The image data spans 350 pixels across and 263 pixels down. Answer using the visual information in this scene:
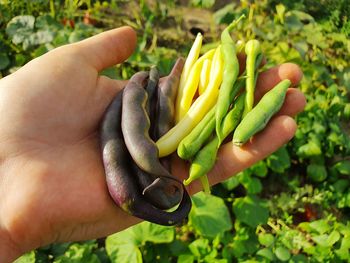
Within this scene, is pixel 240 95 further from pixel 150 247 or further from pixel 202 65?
pixel 150 247

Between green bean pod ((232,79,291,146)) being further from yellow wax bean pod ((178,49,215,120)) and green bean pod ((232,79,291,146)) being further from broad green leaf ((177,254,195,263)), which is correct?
broad green leaf ((177,254,195,263))

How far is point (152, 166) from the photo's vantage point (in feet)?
9.39

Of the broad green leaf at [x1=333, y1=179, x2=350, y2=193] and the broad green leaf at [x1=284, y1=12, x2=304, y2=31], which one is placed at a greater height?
the broad green leaf at [x1=284, y1=12, x2=304, y2=31]

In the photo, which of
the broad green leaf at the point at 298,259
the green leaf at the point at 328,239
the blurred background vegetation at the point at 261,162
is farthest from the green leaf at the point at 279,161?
the broad green leaf at the point at 298,259

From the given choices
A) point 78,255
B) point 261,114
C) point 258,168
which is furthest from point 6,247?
point 258,168

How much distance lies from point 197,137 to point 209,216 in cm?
101

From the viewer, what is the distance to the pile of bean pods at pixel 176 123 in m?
2.87

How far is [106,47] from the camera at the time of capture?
357 cm

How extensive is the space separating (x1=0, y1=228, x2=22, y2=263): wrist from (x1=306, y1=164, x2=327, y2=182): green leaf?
293cm

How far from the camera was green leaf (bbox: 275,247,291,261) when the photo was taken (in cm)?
353

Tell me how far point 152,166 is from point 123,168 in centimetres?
19

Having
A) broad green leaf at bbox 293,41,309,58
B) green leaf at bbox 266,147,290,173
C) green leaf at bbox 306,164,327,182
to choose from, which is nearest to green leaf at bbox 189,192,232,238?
green leaf at bbox 266,147,290,173

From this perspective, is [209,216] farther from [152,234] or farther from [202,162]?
[202,162]

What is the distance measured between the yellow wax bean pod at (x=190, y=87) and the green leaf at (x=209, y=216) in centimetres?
92
